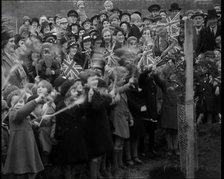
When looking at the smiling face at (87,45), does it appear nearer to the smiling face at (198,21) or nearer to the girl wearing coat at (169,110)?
the girl wearing coat at (169,110)

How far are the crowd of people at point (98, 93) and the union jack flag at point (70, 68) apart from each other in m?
0.02

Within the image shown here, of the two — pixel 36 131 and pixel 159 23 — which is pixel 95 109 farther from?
pixel 159 23

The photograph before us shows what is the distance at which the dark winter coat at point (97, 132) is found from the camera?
581 cm

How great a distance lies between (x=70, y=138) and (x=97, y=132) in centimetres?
39

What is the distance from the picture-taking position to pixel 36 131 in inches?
230

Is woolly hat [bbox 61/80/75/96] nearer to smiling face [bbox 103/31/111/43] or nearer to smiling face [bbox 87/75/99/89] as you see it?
smiling face [bbox 87/75/99/89]

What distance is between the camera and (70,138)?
5648 millimetres

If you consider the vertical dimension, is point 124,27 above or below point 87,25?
below

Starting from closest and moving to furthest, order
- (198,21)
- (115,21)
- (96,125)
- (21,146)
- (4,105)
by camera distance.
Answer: (21,146) < (4,105) < (96,125) < (198,21) < (115,21)

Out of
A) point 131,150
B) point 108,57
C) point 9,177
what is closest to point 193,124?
point 131,150

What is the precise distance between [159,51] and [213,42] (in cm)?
114

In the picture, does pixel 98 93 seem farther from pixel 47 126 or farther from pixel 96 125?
pixel 47 126

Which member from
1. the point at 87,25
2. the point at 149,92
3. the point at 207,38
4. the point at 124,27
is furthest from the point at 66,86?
the point at 87,25

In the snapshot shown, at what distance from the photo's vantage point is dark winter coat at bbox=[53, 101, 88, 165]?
5621mm
